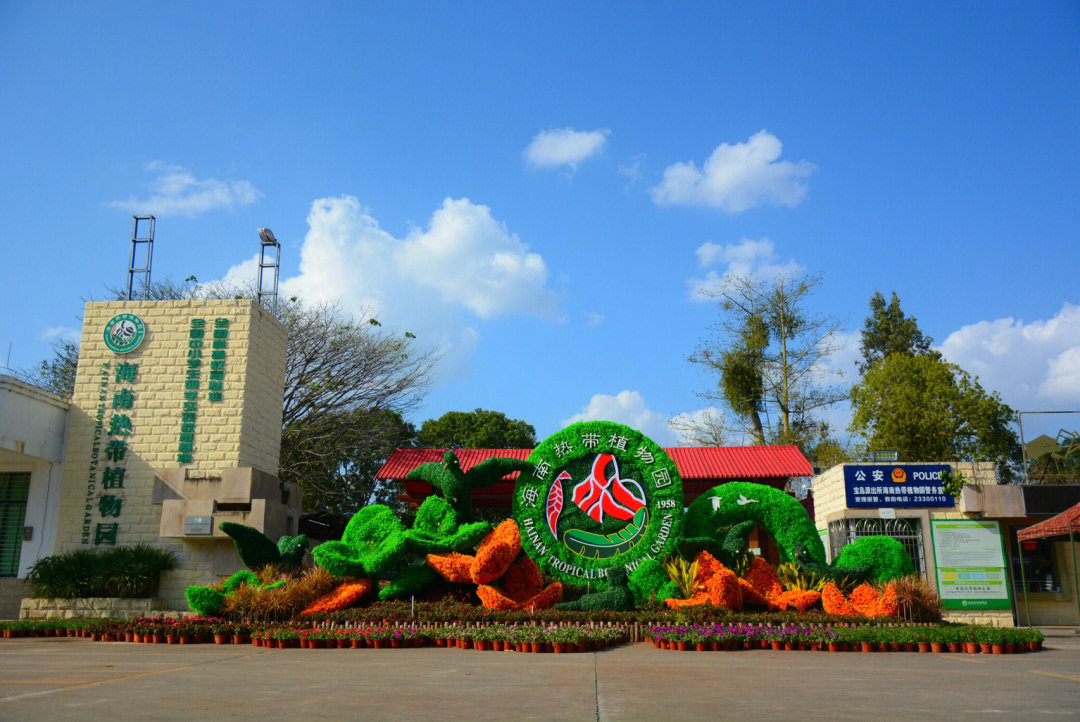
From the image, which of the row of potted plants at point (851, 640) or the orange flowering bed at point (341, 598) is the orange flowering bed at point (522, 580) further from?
the row of potted plants at point (851, 640)

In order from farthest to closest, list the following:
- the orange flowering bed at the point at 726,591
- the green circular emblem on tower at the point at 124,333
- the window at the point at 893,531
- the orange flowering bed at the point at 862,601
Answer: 1. the green circular emblem on tower at the point at 124,333
2. the window at the point at 893,531
3. the orange flowering bed at the point at 862,601
4. the orange flowering bed at the point at 726,591

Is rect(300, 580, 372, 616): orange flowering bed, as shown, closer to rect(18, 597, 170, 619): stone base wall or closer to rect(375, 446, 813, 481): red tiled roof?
rect(18, 597, 170, 619): stone base wall

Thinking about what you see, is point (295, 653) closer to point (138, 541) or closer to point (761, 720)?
point (761, 720)

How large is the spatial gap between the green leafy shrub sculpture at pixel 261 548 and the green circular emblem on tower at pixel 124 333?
5058 mm

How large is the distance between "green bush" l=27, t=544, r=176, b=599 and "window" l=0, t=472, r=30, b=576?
1.04m

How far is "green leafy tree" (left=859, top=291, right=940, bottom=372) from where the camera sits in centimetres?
3603

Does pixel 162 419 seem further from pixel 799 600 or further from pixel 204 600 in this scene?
pixel 799 600

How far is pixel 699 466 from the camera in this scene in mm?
21062

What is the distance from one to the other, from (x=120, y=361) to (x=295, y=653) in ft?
30.3

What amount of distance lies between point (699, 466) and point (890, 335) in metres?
19.3

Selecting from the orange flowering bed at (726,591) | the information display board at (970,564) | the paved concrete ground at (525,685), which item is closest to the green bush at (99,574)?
the paved concrete ground at (525,685)

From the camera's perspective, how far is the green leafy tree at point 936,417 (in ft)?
87.8

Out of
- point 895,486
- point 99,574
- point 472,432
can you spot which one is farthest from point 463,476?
point 472,432

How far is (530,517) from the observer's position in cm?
1420
